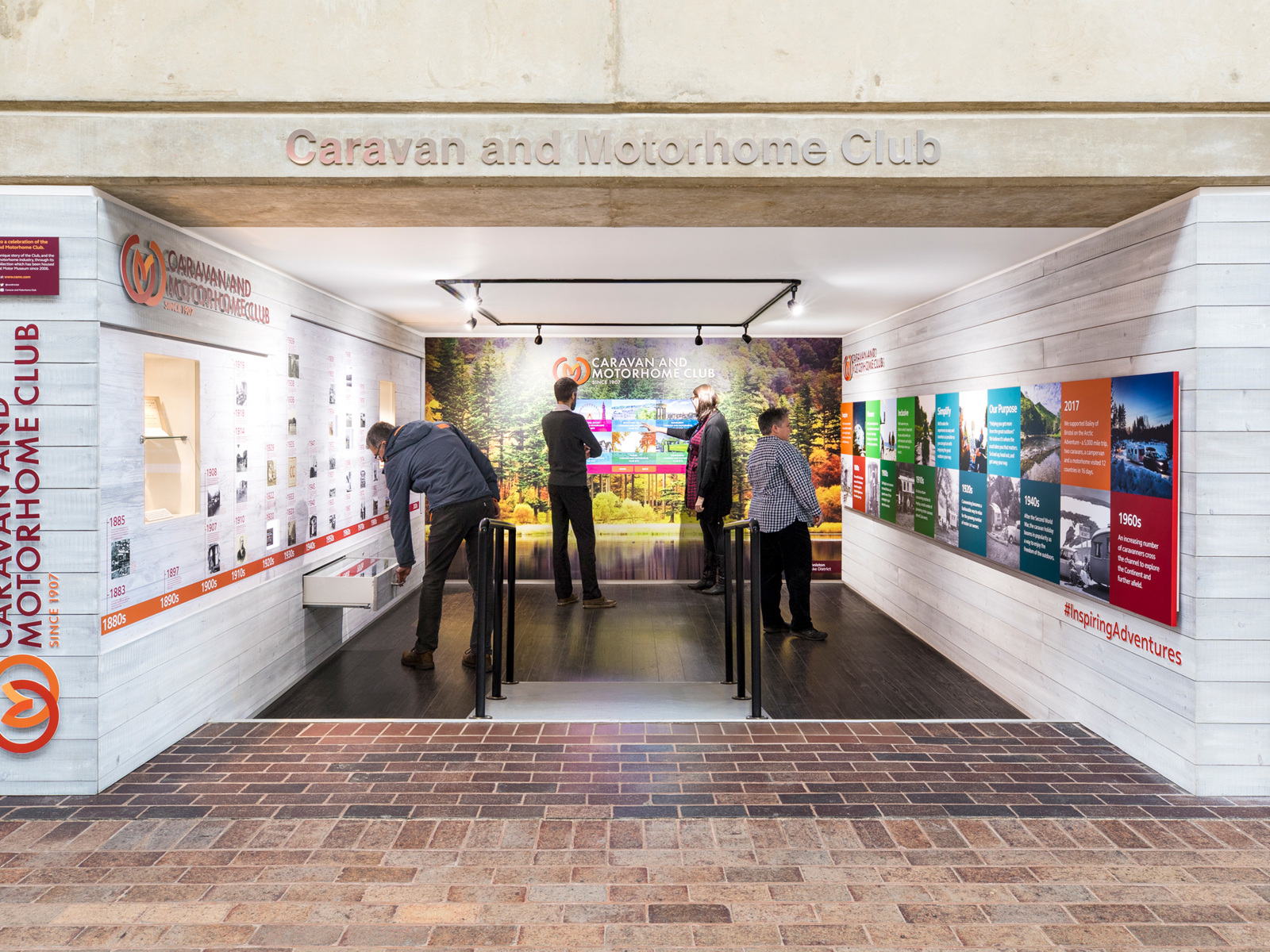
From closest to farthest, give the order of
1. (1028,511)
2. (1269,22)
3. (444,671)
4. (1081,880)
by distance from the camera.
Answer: (1081,880) → (1269,22) → (1028,511) → (444,671)

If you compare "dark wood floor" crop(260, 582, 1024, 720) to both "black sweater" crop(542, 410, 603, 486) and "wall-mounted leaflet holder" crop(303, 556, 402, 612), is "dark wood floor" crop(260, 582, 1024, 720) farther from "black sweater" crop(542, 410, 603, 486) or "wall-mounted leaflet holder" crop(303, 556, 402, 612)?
"black sweater" crop(542, 410, 603, 486)

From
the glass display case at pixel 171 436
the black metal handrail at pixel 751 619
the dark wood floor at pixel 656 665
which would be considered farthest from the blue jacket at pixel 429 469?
the black metal handrail at pixel 751 619

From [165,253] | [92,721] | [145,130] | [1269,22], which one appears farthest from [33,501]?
[1269,22]

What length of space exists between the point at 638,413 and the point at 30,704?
629 cm

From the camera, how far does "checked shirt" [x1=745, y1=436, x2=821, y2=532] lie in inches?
229

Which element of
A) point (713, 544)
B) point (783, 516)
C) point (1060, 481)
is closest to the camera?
point (1060, 481)

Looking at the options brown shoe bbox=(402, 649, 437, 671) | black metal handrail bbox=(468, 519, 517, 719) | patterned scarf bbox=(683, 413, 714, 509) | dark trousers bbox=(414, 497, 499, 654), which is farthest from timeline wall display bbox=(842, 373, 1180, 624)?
brown shoe bbox=(402, 649, 437, 671)

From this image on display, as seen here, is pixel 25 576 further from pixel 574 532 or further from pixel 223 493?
pixel 574 532

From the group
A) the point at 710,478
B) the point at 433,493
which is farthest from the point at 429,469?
the point at 710,478

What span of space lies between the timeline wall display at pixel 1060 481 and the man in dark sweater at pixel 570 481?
2687mm

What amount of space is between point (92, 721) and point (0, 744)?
0.39 metres

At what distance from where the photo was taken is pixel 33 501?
→ 3189 millimetres

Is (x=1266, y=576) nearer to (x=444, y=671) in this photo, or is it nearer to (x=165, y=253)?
(x=444, y=671)

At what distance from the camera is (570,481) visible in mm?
7102
